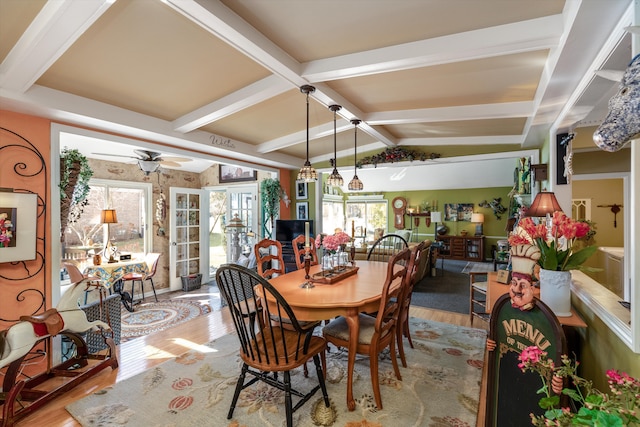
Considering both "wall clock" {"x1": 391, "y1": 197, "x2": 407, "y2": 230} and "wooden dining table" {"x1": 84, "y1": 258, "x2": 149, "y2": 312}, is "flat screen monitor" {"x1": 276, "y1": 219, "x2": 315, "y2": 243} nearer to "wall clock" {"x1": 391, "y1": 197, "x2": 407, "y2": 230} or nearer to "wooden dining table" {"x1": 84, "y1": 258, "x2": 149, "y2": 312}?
"wooden dining table" {"x1": 84, "y1": 258, "x2": 149, "y2": 312}

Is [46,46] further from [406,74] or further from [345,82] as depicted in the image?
[406,74]

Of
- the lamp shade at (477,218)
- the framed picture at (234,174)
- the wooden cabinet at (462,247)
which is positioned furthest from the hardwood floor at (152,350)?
the lamp shade at (477,218)

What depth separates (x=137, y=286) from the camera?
527cm

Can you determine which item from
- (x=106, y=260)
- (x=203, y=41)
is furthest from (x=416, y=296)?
(x=106, y=260)

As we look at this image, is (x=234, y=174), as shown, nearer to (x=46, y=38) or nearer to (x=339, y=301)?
(x=46, y=38)

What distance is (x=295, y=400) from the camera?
219 cm

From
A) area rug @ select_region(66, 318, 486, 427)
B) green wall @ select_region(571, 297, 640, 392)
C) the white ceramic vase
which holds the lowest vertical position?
area rug @ select_region(66, 318, 486, 427)

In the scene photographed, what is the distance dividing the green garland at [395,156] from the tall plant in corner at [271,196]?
5.18 ft

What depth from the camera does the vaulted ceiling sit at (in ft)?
5.36

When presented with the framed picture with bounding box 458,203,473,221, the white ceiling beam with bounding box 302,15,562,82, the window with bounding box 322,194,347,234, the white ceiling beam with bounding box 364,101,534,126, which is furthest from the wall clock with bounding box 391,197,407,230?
the white ceiling beam with bounding box 302,15,562,82

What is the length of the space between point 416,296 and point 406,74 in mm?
3668

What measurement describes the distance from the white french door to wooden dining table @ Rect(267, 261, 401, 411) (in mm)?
3981

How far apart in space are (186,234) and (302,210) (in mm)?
2392

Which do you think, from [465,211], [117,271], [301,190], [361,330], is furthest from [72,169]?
[465,211]
